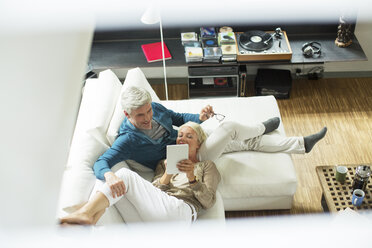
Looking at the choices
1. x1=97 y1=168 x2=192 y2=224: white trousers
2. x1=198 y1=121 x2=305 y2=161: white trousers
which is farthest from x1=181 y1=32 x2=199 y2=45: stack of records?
x1=97 y1=168 x2=192 y2=224: white trousers

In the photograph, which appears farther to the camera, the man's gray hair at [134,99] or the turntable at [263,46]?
the turntable at [263,46]

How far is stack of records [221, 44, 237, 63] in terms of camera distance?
3155 mm

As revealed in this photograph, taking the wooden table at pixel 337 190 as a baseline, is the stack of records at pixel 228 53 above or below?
above

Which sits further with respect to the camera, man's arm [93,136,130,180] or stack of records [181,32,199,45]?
stack of records [181,32,199,45]

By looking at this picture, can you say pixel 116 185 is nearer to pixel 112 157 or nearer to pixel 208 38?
pixel 112 157

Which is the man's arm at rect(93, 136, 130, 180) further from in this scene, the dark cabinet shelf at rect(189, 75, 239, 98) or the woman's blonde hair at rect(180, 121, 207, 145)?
the dark cabinet shelf at rect(189, 75, 239, 98)

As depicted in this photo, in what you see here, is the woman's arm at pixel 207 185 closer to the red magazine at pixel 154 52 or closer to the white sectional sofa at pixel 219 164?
the white sectional sofa at pixel 219 164

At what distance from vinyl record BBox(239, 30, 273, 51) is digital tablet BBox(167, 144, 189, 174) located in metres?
1.59

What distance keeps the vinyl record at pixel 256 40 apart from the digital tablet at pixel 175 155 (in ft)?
5.22

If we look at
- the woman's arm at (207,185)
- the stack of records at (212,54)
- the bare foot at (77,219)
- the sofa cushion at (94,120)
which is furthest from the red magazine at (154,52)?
the bare foot at (77,219)

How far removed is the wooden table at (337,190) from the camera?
2228 mm

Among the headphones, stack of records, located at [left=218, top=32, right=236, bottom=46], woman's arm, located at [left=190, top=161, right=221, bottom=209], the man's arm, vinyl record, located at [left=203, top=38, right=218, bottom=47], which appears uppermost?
stack of records, located at [left=218, top=32, right=236, bottom=46]

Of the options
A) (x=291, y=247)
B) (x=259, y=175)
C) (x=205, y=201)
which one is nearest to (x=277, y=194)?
(x=259, y=175)

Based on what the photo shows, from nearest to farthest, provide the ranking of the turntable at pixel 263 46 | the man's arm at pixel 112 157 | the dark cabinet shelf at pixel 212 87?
1. the man's arm at pixel 112 157
2. the turntable at pixel 263 46
3. the dark cabinet shelf at pixel 212 87
